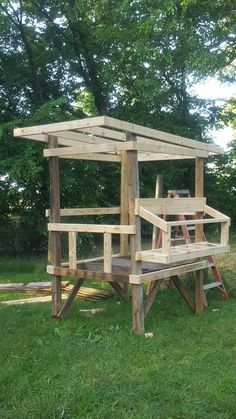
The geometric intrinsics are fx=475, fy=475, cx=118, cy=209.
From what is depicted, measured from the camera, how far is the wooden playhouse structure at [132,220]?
19.0 ft

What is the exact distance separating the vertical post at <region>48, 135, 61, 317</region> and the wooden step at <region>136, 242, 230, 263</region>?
4.75 ft

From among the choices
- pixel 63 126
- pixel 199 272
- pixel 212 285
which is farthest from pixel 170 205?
pixel 212 285

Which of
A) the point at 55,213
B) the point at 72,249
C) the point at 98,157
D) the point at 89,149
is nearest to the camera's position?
the point at 89,149

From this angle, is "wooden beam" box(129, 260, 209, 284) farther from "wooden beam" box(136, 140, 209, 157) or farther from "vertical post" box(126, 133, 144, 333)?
"wooden beam" box(136, 140, 209, 157)

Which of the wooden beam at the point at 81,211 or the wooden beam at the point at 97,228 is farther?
the wooden beam at the point at 81,211

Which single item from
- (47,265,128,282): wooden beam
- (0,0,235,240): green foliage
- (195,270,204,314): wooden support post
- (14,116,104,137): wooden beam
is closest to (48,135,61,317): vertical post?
(47,265,128,282): wooden beam

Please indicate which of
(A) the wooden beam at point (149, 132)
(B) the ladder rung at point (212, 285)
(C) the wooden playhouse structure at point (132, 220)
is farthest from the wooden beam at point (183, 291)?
(A) the wooden beam at point (149, 132)

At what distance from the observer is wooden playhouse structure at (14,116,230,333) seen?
5.79 m

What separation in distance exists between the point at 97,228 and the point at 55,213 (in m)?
0.90

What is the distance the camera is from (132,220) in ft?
19.2

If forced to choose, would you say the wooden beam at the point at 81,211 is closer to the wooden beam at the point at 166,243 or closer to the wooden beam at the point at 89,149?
the wooden beam at the point at 89,149

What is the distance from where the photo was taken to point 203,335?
5.77m

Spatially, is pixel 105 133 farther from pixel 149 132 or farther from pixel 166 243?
pixel 166 243

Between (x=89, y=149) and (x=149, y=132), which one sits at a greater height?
(x=149, y=132)
